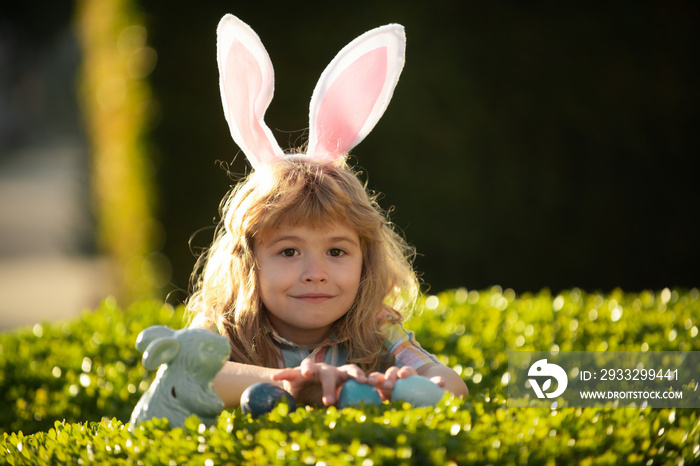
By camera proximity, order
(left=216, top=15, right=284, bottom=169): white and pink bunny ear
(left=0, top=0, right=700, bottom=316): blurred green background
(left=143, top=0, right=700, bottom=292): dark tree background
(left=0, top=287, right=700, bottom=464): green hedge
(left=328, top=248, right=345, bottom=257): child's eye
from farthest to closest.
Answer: (left=143, top=0, right=700, bottom=292): dark tree background, (left=0, top=0, right=700, bottom=316): blurred green background, (left=216, top=15, right=284, bottom=169): white and pink bunny ear, (left=328, top=248, right=345, bottom=257): child's eye, (left=0, top=287, right=700, bottom=464): green hedge

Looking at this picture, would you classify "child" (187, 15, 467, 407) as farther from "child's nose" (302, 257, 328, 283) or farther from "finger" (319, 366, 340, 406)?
"finger" (319, 366, 340, 406)

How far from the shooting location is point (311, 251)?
2.73 meters

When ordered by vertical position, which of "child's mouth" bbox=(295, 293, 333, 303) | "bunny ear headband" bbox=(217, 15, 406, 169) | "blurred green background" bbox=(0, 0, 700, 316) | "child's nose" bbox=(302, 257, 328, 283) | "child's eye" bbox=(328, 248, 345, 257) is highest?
"blurred green background" bbox=(0, 0, 700, 316)

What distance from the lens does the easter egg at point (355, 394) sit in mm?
2320

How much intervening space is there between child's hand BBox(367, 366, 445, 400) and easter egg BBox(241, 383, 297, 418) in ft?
0.89

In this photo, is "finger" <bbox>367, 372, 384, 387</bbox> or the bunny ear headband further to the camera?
the bunny ear headband

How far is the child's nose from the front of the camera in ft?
8.80

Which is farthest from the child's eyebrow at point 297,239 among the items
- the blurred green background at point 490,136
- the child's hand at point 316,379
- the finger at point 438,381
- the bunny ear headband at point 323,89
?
the blurred green background at point 490,136

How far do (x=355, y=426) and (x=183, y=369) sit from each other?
1.81 ft

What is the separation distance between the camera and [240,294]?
2877 mm

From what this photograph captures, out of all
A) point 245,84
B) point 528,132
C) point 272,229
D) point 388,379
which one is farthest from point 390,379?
point 528,132

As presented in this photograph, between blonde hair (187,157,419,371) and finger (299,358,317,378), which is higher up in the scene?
blonde hair (187,157,419,371)

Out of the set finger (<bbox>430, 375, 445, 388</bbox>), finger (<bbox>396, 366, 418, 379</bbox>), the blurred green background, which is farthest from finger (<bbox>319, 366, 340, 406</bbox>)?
the blurred green background

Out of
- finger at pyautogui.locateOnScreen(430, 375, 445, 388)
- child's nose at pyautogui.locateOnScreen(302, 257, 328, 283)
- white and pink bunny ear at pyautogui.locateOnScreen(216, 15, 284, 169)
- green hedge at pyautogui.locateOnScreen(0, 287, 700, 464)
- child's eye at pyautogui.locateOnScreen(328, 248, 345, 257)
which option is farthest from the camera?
white and pink bunny ear at pyautogui.locateOnScreen(216, 15, 284, 169)
